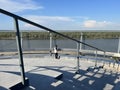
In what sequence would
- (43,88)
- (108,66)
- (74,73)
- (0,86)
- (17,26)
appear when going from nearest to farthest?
(17,26) → (0,86) → (43,88) → (74,73) → (108,66)

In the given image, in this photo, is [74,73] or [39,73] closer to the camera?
[39,73]

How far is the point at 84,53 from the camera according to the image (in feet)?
38.2

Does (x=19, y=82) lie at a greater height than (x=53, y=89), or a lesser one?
greater

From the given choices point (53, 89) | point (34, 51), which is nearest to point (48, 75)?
point (53, 89)

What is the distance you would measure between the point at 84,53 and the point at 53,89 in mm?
8509

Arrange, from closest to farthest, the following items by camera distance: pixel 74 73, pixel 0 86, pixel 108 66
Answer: pixel 0 86
pixel 74 73
pixel 108 66

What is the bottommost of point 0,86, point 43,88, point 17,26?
point 43,88

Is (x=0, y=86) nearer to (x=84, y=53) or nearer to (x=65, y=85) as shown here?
(x=65, y=85)

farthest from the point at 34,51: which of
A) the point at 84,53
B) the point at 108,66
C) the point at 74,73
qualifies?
the point at 74,73

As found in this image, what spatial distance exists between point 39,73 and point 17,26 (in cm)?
186

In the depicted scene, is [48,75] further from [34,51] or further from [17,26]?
[34,51]

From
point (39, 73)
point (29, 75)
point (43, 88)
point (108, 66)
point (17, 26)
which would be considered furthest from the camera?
point (108, 66)

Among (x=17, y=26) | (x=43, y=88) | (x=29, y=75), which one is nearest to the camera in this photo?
(x=17, y=26)

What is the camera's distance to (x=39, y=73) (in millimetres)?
4156
